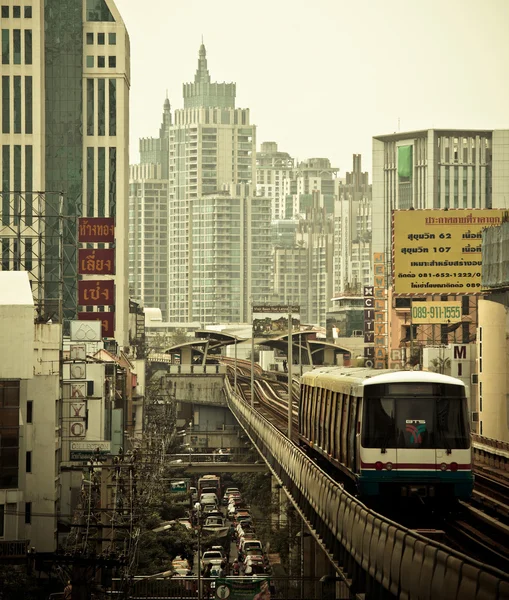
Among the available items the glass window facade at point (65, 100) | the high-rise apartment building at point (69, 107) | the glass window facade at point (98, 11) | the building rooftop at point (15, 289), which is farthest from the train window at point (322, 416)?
the glass window facade at point (98, 11)

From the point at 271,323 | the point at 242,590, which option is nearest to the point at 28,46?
the point at 271,323

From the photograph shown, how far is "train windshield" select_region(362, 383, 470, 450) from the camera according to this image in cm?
2581

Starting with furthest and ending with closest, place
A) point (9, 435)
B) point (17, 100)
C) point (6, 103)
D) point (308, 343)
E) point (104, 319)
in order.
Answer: point (308, 343), point (17, 100), point (6, 103), point (104, 319), point (9, 435)

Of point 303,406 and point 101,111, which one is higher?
point 101,111

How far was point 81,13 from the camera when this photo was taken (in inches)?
5709

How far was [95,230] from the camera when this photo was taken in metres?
92.6

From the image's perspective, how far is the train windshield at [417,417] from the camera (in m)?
25.8

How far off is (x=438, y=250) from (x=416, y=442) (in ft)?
238

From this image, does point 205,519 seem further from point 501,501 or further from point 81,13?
point 81,13

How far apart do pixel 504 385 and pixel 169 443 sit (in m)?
33.2

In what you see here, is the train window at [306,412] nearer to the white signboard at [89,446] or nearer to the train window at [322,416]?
the train window at [322,416]

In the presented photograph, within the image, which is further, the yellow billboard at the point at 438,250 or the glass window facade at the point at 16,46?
the glass window facade at the point at 16,46

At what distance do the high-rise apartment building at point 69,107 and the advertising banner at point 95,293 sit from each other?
168 feet

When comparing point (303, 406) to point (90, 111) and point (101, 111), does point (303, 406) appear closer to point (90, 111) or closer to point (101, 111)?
point (101, 111)
